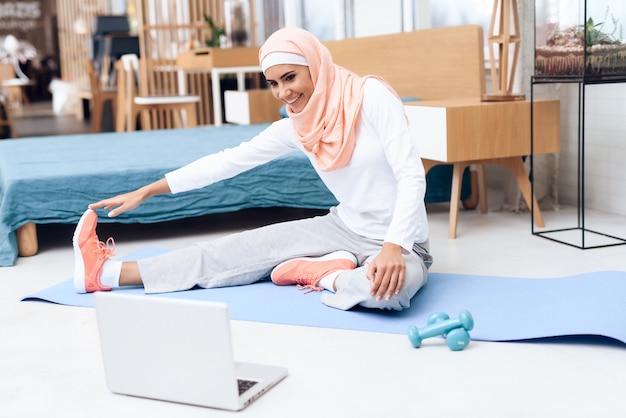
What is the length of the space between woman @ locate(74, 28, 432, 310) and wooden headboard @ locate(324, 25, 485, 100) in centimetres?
147

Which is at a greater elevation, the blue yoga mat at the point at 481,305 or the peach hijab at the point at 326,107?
the peach hijab at the point at 326,107

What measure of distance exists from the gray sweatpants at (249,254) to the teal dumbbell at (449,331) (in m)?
0.44

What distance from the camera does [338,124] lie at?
217 centimetres

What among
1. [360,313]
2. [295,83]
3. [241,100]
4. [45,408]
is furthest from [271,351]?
[241,100]

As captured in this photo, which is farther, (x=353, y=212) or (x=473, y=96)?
(x=473, y=96)

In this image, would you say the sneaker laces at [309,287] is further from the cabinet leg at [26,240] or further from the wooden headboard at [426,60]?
the wooden headboard at [426,60]

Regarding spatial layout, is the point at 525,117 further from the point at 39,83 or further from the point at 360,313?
the point at 39,83

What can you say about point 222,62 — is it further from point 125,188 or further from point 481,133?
point 481,133

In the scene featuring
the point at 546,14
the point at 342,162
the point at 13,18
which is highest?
the point at 13,18

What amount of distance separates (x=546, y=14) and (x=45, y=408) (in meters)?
2.15

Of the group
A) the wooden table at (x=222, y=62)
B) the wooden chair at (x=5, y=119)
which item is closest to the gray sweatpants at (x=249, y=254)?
the wooden table at (x=222, y=62)

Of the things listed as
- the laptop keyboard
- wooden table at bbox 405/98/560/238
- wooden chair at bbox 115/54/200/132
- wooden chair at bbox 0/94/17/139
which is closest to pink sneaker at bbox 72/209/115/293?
the laptop keyboard

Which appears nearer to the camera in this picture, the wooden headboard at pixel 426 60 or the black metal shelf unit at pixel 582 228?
the black metal shelf unit at pixel 582 228

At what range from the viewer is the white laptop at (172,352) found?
1510 millimetres
